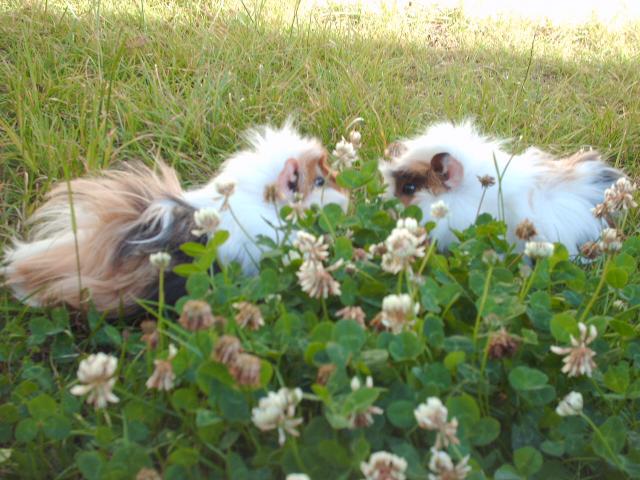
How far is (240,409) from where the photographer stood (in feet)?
3.80

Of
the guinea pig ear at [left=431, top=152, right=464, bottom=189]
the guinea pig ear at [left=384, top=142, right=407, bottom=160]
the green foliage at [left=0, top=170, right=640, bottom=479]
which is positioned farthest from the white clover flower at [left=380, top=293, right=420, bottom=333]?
the guinea pig ear at [left=384, top=142, right=407, bottom=160]

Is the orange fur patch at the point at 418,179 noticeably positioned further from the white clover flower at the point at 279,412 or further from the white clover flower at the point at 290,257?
the white clover flower at the point at 279,412

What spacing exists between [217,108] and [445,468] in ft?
6.94

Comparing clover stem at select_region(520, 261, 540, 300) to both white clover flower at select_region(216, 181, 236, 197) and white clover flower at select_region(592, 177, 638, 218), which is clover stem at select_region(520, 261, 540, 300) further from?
white clover flower at select_region(216, 181, 236, 197)

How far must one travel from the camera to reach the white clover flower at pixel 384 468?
3.36ft

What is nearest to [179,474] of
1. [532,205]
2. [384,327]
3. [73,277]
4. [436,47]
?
[384,327]

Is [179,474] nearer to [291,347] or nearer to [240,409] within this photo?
[240,409]

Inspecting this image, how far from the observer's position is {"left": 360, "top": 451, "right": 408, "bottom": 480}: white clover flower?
1025 mm

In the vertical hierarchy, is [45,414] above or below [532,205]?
below

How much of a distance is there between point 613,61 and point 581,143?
1394 mm

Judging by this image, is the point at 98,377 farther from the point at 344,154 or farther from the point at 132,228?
the point at 344,154

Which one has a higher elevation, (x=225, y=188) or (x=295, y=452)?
(x=225, y=188)

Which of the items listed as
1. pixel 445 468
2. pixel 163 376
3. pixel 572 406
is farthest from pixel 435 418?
pixel 163 376

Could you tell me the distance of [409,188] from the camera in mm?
2324
